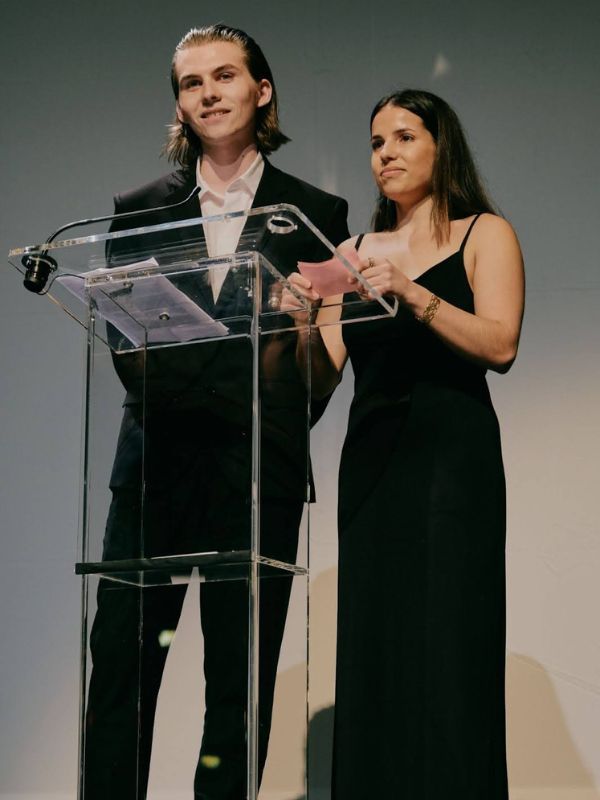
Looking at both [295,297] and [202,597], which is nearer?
[202,597]

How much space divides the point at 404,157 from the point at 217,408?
0.92m

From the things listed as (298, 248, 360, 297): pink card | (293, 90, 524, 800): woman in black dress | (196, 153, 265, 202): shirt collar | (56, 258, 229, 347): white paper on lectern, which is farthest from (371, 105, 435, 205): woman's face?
(56, 258, 229, 347): white paper on lectern

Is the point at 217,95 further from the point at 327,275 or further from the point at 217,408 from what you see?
the point at 217,408

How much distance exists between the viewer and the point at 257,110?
2.77 m

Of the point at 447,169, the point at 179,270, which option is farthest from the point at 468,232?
the point at 179,270

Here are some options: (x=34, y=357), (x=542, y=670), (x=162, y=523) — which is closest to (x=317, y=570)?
(x=542, y=670)

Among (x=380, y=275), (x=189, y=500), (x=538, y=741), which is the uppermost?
(x=380, y=275)

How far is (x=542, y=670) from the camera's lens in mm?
3564

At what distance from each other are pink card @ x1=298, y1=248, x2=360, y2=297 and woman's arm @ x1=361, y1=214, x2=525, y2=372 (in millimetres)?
119

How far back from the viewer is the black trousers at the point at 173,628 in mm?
1725

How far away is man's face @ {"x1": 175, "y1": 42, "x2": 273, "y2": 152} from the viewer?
103 inches

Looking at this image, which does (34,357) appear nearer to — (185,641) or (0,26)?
(0,26)

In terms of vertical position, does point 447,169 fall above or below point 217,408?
above

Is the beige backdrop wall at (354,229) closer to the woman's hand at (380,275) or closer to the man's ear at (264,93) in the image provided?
the man's ear at (264,93)
